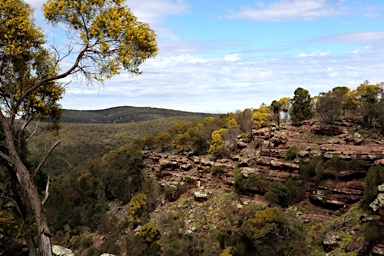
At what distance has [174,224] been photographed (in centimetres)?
4294

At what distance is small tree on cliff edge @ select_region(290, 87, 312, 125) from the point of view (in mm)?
55250

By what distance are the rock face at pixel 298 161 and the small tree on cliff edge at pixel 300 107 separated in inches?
141

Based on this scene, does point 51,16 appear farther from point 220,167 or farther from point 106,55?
point 220,167

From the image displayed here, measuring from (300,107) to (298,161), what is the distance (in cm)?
1817

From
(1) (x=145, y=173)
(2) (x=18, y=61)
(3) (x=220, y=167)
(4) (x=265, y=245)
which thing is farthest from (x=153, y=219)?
(2) (x=18, y=61)

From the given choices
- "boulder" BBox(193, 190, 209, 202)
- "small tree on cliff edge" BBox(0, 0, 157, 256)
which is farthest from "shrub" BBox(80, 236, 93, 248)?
"small tree on cliff edge" BBox(0, 0, 157, 256)

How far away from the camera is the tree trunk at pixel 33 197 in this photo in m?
4.82

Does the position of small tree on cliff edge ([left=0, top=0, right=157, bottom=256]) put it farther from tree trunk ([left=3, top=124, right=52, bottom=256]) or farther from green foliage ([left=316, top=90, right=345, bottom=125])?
green foliage ([left=316, top=90, right=345, bottom=125])

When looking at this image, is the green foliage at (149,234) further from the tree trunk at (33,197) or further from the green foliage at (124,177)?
the tree trunk at (33,197)

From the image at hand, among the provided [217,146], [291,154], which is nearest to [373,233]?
[291,154]

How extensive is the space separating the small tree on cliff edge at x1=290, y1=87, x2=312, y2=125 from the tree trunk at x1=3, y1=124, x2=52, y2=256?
5429 centimetres

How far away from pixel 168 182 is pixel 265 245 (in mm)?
33015

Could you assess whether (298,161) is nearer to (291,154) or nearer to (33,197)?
(291,154)

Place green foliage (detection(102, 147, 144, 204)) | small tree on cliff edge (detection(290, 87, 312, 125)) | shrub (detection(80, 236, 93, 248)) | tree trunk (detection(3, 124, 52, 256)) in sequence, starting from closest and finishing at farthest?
tree trunk (detection(3, 124, 52, 256)), shrub (detection(80, 236, 93, 248)), small tree on cliff edge (detection(290, 87, 312, 125)), green foliage (detection(102, 147, 144, 204))
